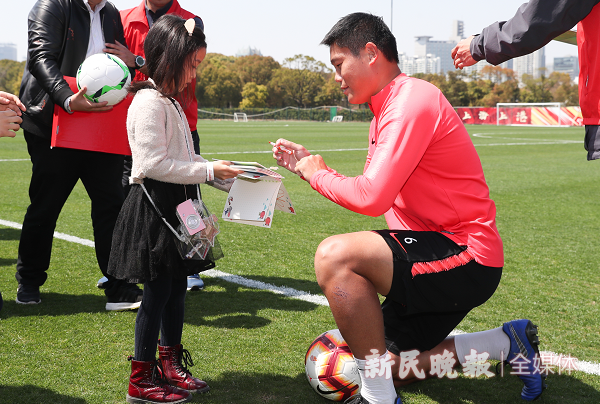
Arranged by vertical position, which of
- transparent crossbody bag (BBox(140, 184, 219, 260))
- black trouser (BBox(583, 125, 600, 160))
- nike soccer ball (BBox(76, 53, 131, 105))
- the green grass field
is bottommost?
the green grass field

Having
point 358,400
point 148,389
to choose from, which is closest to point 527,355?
point 358,400

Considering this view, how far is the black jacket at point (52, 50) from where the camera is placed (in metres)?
3.57

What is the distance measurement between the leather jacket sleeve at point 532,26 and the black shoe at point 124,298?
266cm

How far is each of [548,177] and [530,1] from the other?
10.2m

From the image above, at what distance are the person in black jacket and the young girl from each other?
917 mm

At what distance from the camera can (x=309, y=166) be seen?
8.89 feet

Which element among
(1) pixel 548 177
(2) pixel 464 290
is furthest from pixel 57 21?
(1) pixel 548 177

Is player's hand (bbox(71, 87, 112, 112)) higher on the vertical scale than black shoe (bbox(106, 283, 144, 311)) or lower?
higher

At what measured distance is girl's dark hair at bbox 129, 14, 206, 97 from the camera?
264 centimetres

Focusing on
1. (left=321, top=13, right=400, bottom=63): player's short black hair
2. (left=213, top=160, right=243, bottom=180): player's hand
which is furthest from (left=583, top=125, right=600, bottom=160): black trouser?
(left=213, top=160, right=243, bottom=180): player's hand

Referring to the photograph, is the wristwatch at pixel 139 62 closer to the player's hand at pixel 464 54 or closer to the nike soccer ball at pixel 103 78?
the nike soccer ball at pixel 103 78

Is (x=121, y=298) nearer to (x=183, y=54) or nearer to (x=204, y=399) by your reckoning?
(x=204, y=399)

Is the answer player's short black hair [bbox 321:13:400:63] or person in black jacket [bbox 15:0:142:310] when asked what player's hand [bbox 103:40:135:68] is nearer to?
person in black jacket [bbox 15:0:142:310]

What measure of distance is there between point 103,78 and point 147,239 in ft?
3.92
